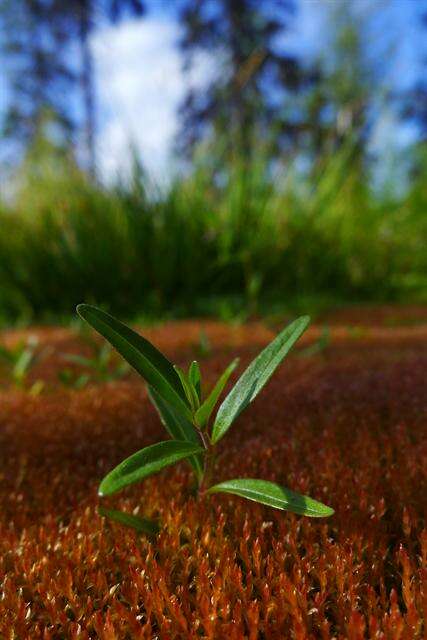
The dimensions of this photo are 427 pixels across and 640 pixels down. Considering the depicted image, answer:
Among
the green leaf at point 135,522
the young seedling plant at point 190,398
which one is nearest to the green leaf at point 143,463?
the young seedling plant at point 190,398

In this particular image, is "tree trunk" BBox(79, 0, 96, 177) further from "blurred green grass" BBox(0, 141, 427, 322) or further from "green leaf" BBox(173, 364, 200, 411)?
"green leaf" BBox(173, 364, 200, 411)

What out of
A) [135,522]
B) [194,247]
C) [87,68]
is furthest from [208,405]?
[87,68]

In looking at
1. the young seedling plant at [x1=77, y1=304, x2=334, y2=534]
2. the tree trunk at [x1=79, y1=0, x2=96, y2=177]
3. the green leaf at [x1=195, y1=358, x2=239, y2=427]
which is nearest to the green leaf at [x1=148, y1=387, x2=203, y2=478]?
the young seedling plant at [x1=77, y1=304, x2=334, y2=534]

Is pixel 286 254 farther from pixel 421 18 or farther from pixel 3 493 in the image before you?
pixel 421 18

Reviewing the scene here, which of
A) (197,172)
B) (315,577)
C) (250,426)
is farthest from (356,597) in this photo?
(197,172)

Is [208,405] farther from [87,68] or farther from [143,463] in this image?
[87,68]
